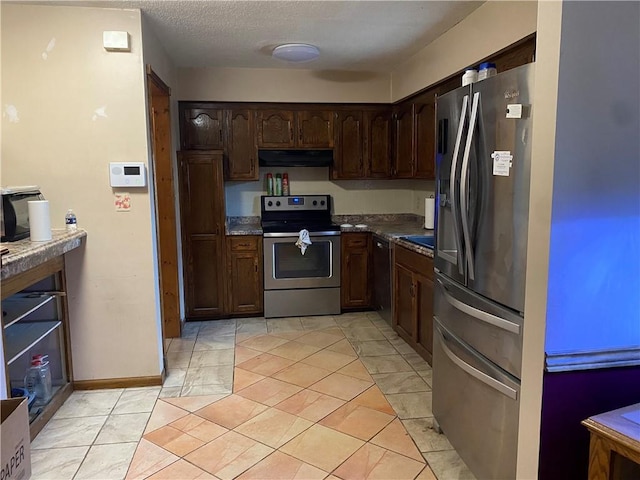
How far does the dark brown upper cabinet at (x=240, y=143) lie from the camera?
14.9 ft

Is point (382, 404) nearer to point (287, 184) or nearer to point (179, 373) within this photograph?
point (179, 373)

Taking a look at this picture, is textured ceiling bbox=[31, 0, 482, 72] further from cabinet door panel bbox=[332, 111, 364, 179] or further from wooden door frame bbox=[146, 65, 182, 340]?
cabinet door panel bbox=[332, 111, 364, 179]

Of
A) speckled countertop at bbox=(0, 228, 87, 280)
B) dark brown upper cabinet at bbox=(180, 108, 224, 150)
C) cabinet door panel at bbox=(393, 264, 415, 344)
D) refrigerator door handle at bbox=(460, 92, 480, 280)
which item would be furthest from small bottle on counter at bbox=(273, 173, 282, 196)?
refrigerator door handle at bbox=(460, 92, 480, 280)

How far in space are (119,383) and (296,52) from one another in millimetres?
2774

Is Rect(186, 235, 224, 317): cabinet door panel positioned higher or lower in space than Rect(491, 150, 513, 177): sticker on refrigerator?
lower

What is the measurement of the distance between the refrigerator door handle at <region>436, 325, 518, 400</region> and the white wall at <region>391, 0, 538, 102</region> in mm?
1712

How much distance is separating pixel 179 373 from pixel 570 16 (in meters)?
3.05

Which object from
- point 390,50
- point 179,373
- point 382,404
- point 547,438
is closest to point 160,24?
point 390,50

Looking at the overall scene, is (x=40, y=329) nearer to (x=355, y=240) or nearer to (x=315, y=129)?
(x=355, y=240)

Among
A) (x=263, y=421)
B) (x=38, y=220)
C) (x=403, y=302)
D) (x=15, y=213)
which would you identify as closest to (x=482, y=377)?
(x=263, y=421)

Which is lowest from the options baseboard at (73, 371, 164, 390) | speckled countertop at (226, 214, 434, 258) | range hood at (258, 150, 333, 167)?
baseboard at (73, 371, 164, 390)

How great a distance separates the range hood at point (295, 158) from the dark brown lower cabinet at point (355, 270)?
0.82 meters

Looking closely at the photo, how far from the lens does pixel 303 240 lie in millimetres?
4332

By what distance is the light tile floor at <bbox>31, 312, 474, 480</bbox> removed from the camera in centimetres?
219
